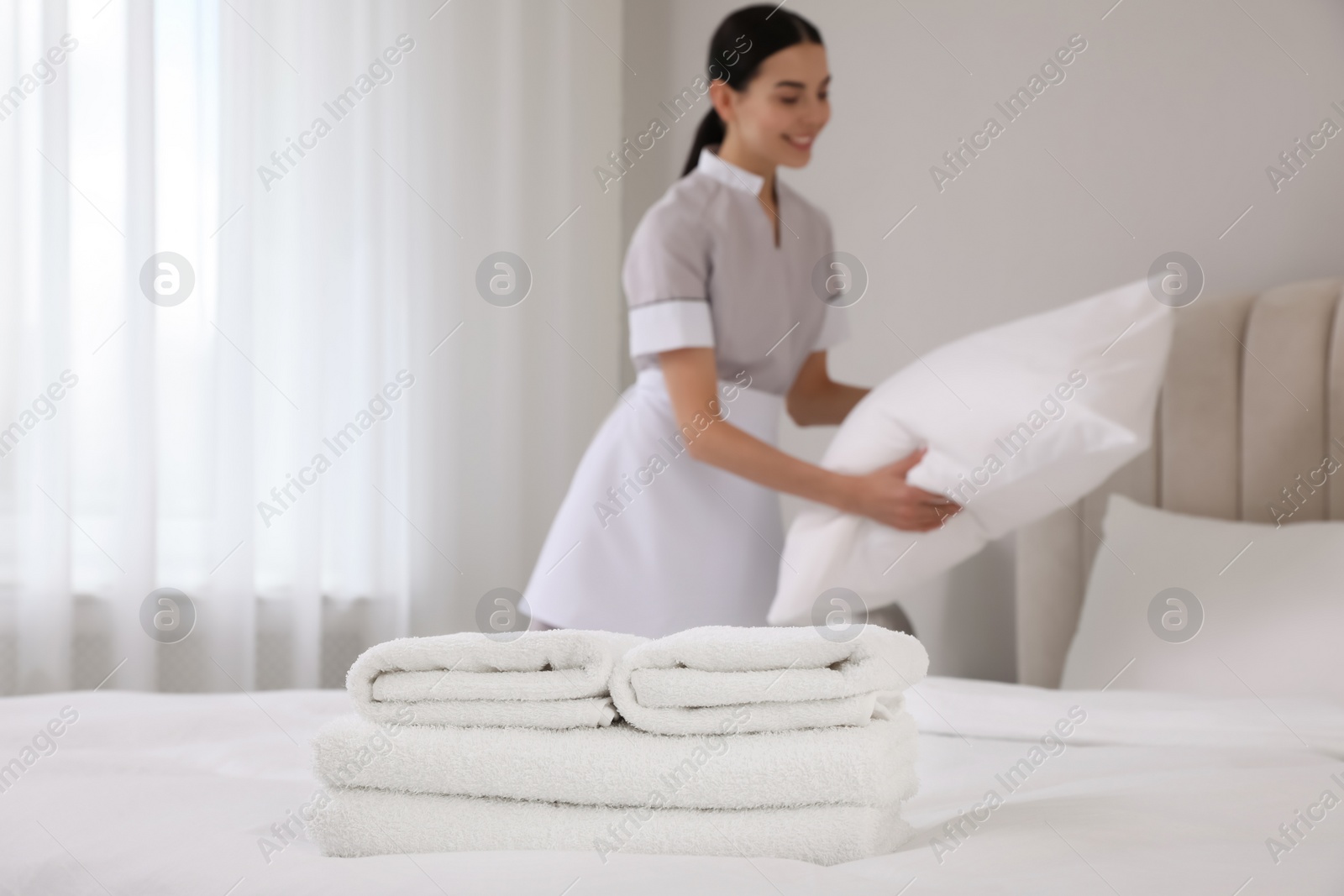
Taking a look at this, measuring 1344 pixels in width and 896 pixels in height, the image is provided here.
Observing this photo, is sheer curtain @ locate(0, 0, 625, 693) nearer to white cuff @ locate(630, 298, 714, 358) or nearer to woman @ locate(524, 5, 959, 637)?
woman @ locate(524, 5, 959, 637)

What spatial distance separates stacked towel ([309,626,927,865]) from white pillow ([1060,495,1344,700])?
3.21 ft

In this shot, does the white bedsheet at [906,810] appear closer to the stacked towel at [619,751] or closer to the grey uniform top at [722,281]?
the stacked towel at [619,751]

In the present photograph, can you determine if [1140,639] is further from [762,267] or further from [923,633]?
[762,267]

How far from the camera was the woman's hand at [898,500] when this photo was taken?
4.54ft

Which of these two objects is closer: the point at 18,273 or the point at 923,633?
the point at 18,273

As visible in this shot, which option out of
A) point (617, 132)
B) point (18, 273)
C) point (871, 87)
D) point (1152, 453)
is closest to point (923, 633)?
point (1152, 453)

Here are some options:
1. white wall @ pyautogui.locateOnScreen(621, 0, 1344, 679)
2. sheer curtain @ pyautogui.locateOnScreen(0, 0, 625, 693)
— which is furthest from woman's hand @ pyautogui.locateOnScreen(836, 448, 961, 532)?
sheer curtain @ pyautogui.locateOnScreen(0, 0, 625, 693)

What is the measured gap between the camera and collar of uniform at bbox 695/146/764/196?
1568mm

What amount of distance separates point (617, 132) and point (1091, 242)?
3.72 feet

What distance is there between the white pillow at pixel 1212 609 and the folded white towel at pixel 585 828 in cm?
98

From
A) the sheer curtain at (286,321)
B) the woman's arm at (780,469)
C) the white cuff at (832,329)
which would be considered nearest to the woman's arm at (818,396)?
the white cuff at (832,329)

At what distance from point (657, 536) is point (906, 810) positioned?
28.2 inches

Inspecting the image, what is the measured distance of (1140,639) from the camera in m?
1.56

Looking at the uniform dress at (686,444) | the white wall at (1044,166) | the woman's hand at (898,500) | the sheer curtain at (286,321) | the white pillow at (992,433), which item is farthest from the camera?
the sheer curtain at (286,321)
